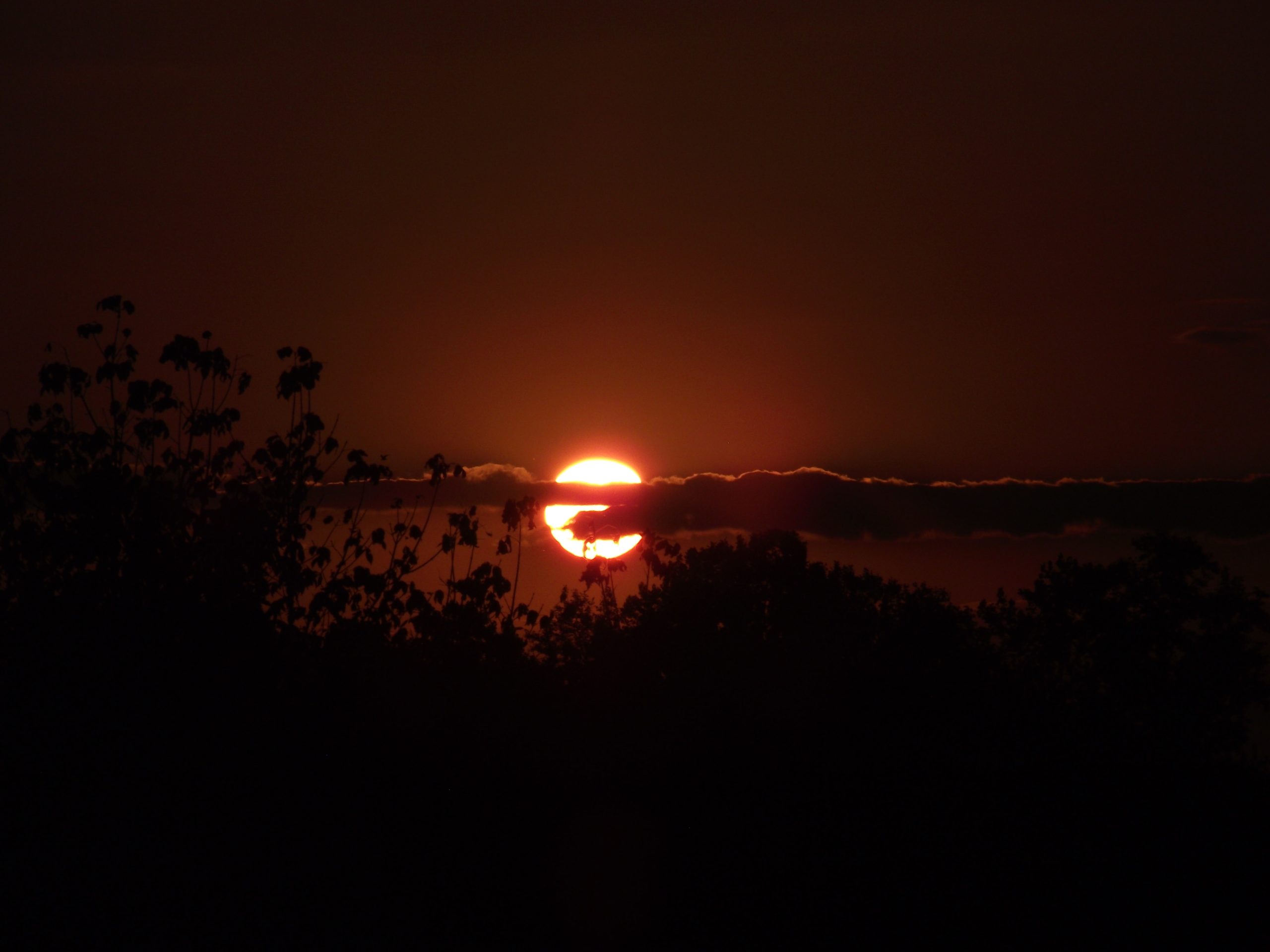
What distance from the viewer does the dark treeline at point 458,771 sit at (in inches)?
540

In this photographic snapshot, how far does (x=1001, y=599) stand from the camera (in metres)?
45.6

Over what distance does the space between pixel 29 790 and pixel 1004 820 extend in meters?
14.3

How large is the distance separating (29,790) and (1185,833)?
17862mm

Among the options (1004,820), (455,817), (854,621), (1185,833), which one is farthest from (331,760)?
(854,621)

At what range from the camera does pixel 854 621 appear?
41938mm

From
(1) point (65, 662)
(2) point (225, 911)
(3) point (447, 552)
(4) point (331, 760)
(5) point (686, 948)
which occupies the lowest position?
(5) point (686, 948)

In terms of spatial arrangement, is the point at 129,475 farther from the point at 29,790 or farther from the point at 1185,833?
the point at 1185,833

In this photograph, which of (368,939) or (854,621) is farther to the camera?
(854,621)

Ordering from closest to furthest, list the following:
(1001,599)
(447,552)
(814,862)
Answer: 1. (447,552)
2. (814,862)
3. (1001,599)

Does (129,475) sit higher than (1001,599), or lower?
higher

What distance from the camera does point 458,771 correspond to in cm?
1736

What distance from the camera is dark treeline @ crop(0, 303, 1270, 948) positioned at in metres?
13.7

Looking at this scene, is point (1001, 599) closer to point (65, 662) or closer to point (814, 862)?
point (814, 862)

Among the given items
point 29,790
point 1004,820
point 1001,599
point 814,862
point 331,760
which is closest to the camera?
point 29,790
